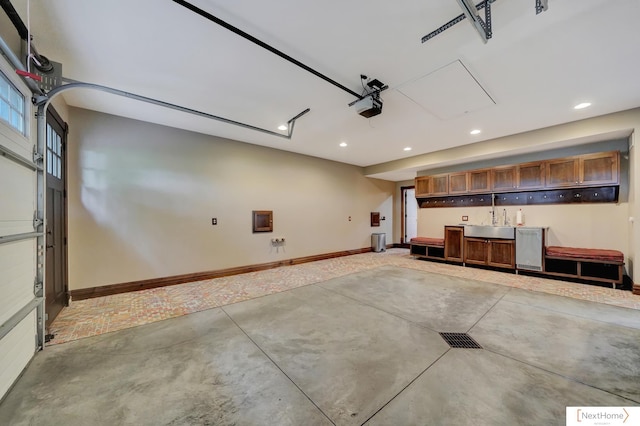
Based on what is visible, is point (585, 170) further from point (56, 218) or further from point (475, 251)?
point (56, 218)

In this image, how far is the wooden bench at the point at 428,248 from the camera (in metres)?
6.22

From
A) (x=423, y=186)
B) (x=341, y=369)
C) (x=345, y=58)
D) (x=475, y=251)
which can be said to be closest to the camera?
(x=341, y=369)

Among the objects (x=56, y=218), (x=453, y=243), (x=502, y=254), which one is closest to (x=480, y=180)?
(x=453, y=243)

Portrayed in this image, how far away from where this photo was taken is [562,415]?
4.74 feet

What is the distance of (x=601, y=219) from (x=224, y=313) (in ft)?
22.6

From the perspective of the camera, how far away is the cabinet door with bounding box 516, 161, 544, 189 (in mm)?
4859

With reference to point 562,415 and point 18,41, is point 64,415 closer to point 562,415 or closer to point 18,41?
point 18,41

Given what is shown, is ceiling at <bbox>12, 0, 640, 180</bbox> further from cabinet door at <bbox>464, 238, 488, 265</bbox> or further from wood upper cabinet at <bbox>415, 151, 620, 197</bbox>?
cabinet door at <bbox>464, 238, 488, 265</bbox>

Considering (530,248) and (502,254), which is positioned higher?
(530,248)

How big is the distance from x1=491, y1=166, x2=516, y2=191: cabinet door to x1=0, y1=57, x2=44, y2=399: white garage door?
7473 millimetres

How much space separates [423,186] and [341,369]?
234 inches

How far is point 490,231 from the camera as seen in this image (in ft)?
17.5

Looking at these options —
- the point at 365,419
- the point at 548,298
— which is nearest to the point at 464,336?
the point at 365,419

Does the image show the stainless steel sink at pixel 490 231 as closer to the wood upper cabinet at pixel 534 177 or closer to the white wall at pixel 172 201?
the wood upper cabinet at pixel 534 177
